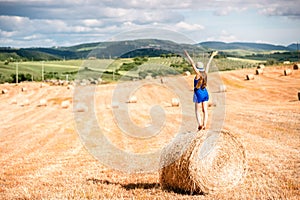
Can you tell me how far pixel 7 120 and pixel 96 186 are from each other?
21.8 metres

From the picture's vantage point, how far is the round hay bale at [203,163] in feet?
28.6

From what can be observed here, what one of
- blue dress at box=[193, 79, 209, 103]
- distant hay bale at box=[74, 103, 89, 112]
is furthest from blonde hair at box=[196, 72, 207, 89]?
distant hay bale at box=[74, 103, 89, 112]

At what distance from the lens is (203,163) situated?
8828mm

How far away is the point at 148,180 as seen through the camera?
33.6 ft

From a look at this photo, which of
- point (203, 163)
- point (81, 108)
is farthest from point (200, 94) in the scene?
point (81, 108)

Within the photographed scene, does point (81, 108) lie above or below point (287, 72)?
below

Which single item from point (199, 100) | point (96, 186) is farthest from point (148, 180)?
point (199, 100)

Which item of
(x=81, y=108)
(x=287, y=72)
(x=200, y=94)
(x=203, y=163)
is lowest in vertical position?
(x=81, y=108)

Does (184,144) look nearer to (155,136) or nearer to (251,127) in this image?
(155,136)

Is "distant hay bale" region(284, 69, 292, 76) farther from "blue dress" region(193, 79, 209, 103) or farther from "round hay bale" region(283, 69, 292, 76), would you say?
"blue dress" region(193, 79, 209, 103)

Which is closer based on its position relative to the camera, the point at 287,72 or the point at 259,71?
the point at 287,72

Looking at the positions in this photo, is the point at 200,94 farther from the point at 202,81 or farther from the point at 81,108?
the point at 81,108

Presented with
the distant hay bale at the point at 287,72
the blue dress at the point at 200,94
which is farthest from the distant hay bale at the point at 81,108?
the blue dress at the point at 200,94

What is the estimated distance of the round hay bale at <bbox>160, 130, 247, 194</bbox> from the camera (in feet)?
28.6
